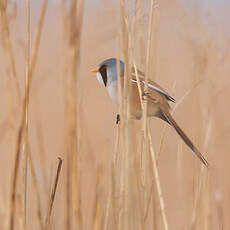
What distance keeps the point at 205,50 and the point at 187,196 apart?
36.1 inches

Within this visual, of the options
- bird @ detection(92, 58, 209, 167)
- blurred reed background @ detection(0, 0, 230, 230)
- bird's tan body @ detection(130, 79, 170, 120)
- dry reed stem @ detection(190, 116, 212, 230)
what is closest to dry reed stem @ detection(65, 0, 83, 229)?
blurred reed background @ detection(0, 0, 230, 230)

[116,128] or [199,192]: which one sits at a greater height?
[116,128]

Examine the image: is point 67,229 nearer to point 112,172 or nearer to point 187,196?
point 112,172

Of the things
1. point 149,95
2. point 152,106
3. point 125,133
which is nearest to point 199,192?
point 125,133

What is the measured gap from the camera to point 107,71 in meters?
2.10

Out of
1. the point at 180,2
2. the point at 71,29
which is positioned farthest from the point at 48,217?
the point at 180,2

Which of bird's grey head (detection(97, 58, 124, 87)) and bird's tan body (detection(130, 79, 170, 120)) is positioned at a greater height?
bird's grey head (detection(97, 58, 124, 87))

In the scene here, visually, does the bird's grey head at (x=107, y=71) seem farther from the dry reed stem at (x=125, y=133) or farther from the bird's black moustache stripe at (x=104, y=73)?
the dry reed stem at (x=125, y=133)

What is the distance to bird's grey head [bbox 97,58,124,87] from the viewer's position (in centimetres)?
208

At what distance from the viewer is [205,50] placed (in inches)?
68.5

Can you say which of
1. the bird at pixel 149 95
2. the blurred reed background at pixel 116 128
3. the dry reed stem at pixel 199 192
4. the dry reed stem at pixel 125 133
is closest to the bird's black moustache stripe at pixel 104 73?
the bird at pixel 149 95

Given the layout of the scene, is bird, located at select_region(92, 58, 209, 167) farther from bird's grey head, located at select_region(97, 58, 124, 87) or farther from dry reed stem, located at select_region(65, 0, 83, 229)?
dry reed stem, located at select_region(65, 0, 83, 229)

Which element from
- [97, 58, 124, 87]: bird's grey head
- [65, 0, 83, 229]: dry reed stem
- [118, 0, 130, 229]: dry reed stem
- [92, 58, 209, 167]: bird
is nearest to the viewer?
[65, 0, 83, 229]: dry reed stem

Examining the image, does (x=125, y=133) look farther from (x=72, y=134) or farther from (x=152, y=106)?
(x=152, y=106)
